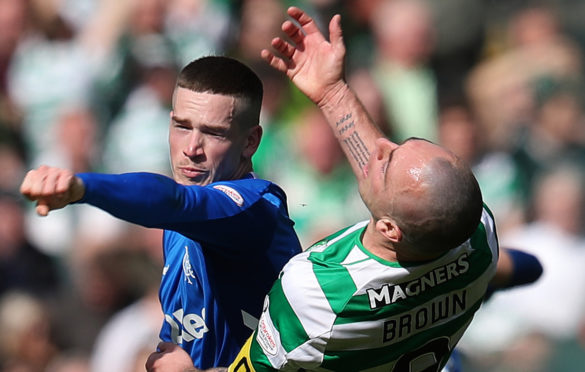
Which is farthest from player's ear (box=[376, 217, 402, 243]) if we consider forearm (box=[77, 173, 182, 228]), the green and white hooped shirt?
forearm (box=[77, 173, 182, 228])

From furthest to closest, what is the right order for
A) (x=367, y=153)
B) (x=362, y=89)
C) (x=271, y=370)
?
(x=362, y=89) < (x=367, y=153) < (x=271, y=370)

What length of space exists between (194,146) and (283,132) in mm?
4305

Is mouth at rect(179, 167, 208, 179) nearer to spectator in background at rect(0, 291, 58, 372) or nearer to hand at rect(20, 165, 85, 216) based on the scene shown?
hand at rect(20, 165, 85, 216)

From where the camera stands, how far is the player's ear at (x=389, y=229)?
335 centimetres

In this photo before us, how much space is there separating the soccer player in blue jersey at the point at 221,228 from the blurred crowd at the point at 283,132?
3.20 metres

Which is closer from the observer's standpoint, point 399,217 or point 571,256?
point 399,217

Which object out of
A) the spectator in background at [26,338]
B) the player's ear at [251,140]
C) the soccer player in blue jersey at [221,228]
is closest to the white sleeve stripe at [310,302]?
the soccer player in blue jersey at [221,228]

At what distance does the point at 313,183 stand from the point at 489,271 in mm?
4229

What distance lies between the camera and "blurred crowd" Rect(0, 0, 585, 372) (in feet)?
25.1

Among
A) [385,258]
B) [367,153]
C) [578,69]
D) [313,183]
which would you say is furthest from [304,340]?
[578,69]

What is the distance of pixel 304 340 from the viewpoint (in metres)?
3.51

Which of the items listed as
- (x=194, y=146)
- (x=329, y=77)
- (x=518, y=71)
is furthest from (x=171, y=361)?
(x=518, y=71)

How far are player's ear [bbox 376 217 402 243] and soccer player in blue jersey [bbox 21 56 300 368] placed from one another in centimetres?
56

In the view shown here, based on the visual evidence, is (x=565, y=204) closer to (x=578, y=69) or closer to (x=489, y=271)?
(x=578, y=69)
